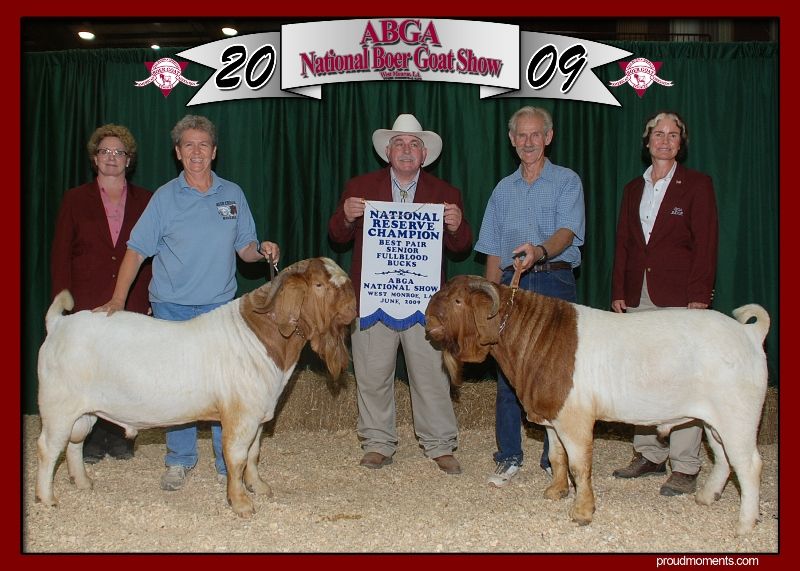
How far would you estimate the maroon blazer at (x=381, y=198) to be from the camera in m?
5.57

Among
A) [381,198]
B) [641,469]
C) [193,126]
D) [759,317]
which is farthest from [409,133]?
[641,469]

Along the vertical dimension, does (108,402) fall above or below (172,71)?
below

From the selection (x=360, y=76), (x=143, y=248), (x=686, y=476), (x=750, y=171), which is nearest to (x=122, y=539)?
(x=143, y=248)

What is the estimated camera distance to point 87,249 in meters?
5.58

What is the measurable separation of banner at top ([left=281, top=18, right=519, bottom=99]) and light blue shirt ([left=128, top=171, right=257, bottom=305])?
237cm

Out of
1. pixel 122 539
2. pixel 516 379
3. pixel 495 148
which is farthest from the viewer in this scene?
pixel 495 148

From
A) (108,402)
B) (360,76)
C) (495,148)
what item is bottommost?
(108,402)

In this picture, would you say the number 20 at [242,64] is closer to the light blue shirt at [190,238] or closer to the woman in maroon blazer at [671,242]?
the light blue shirt at [190,238]

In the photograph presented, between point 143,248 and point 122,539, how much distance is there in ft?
6.17

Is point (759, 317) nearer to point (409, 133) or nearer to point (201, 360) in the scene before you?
point (409, 133)

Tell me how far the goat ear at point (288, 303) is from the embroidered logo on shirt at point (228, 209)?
92 centimetres

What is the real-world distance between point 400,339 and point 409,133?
1.61 metres

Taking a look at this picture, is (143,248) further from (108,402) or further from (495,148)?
(495,148)

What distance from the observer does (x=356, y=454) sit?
641cm
